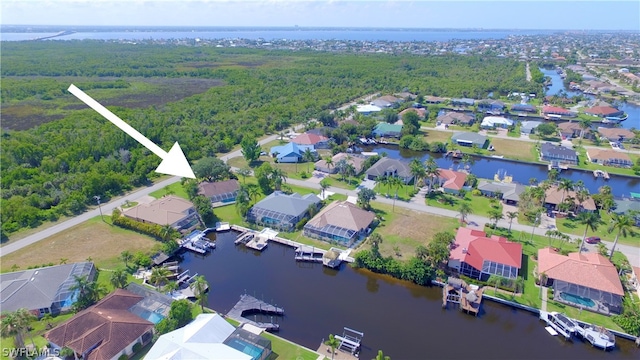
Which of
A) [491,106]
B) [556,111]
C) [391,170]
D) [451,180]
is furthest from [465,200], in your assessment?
[556,111]

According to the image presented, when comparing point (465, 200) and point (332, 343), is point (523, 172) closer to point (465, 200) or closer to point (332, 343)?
point (465, 200)

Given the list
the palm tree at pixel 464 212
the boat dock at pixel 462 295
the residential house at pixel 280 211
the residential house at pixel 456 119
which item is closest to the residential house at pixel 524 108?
the residential house at pixel 456 119

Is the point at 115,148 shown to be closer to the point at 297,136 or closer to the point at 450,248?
the point at 297,136

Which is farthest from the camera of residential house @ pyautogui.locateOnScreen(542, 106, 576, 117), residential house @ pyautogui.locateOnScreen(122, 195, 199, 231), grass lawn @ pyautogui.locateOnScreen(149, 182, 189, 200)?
residential house @ pyautogui.locateOnScreen(542, 106, 576, 117)

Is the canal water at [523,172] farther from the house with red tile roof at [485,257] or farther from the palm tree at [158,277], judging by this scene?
the palm tree at [158,277]

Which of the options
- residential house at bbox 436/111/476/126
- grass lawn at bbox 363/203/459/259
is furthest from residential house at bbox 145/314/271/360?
residential house at bbox 436/111/476/126

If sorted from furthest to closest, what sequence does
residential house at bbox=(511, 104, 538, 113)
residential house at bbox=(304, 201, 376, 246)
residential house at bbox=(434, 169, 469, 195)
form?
1. residential house at bbox=(511, 104, 538, 113)
2. residential house at bbox=(434, 169, 469, 195)
3. residential house at bbox=(304, 201, 376, 246)

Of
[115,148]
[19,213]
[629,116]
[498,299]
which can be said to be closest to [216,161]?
[115,148]

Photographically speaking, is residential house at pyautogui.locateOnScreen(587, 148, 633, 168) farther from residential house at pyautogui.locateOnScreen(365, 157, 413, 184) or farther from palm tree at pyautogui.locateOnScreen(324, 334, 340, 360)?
palm tree at pyautogui.locateOnScreen(324, 334, 340, 360)

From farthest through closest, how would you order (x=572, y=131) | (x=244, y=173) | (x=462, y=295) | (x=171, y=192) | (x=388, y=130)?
(x=388, y=130) < (x=572, y=131) < (x=244, y=173) < (x=171, y=192) < (x=462, y=295)
